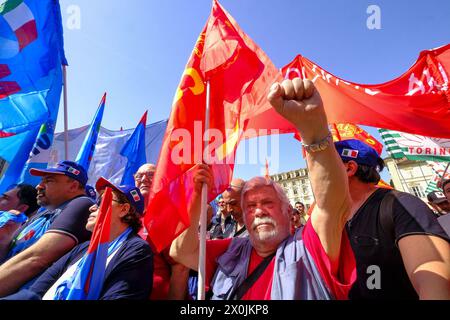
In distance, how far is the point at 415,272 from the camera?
1.32m

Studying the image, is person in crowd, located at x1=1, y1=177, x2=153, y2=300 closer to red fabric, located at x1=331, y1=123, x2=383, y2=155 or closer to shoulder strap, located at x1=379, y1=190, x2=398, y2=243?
shoulder strap, located at x1=379, y1=190, x2=398, y2=243

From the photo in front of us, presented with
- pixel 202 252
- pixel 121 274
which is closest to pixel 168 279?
pixel 121 274

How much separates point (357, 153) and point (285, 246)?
1029mm

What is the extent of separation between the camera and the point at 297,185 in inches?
2331

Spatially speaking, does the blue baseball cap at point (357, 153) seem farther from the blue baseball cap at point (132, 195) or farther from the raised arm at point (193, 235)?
the blue baseball cap at point (132, 195)

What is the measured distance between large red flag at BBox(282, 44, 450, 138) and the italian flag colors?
15.2 feet

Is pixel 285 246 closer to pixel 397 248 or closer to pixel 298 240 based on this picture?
pixel 298 240

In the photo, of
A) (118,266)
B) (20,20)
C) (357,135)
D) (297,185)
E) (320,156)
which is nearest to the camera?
(320,156)

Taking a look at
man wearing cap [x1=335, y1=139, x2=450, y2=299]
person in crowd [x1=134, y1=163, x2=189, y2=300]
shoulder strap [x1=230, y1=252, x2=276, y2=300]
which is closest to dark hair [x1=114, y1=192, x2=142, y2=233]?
person in crowd [x1=134, y1=163, x2=189, y2=300]

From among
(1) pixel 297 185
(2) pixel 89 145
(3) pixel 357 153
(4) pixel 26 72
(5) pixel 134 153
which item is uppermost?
(1) pixel 297 185

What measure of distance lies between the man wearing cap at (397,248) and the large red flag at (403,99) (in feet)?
7.46
